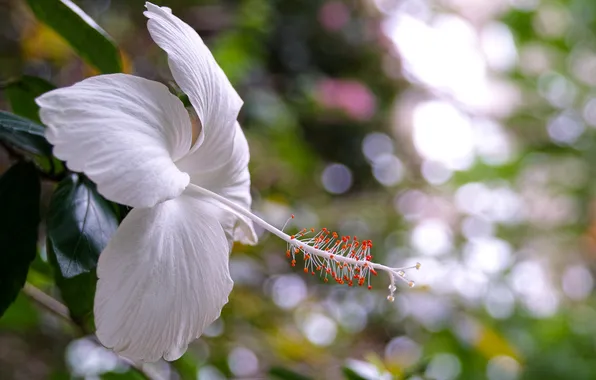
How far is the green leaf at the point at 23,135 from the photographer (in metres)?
0.41

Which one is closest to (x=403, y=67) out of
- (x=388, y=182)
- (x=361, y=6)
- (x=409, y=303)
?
(x=361, y=6)

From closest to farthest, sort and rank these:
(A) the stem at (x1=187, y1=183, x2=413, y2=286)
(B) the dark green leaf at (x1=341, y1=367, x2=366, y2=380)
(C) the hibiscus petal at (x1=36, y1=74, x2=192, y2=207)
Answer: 1. (C) the hibiscus petal at (x1=36, y1=74, x2=192, y2=207)
2. (A) the stem at (x1=187, y1=183, x2=413, y2=286)
3. (B) the dark green leaf at (x1=341, y1=367, x2=366, y2=380)

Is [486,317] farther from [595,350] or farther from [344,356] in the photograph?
[344,356]

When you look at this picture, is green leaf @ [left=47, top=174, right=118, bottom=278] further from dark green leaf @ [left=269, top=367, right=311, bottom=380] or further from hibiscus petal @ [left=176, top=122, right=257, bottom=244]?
dark green leaf @ [left=269, top=367, right=311, bottom=380]

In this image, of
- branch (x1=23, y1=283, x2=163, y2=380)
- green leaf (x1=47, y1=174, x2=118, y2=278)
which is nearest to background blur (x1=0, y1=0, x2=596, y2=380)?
branch (x1=23, y1=283, x2=163, y2=380)

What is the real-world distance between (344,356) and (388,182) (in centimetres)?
95

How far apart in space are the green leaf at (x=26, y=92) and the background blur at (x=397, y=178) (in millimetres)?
440

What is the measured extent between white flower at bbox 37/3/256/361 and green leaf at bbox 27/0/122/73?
123 millimetres

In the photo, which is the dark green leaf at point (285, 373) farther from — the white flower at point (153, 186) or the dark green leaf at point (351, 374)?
the white flower at point (153, 186)

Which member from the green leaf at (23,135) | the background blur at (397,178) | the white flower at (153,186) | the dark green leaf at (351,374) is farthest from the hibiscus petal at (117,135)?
the background blur at (397,178)

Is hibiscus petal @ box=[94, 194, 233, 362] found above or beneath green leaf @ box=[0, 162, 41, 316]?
above

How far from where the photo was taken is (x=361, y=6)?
7.77 feet

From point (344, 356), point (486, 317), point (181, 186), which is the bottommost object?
point (344, 356)

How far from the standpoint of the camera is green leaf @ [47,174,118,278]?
0.37 metres
